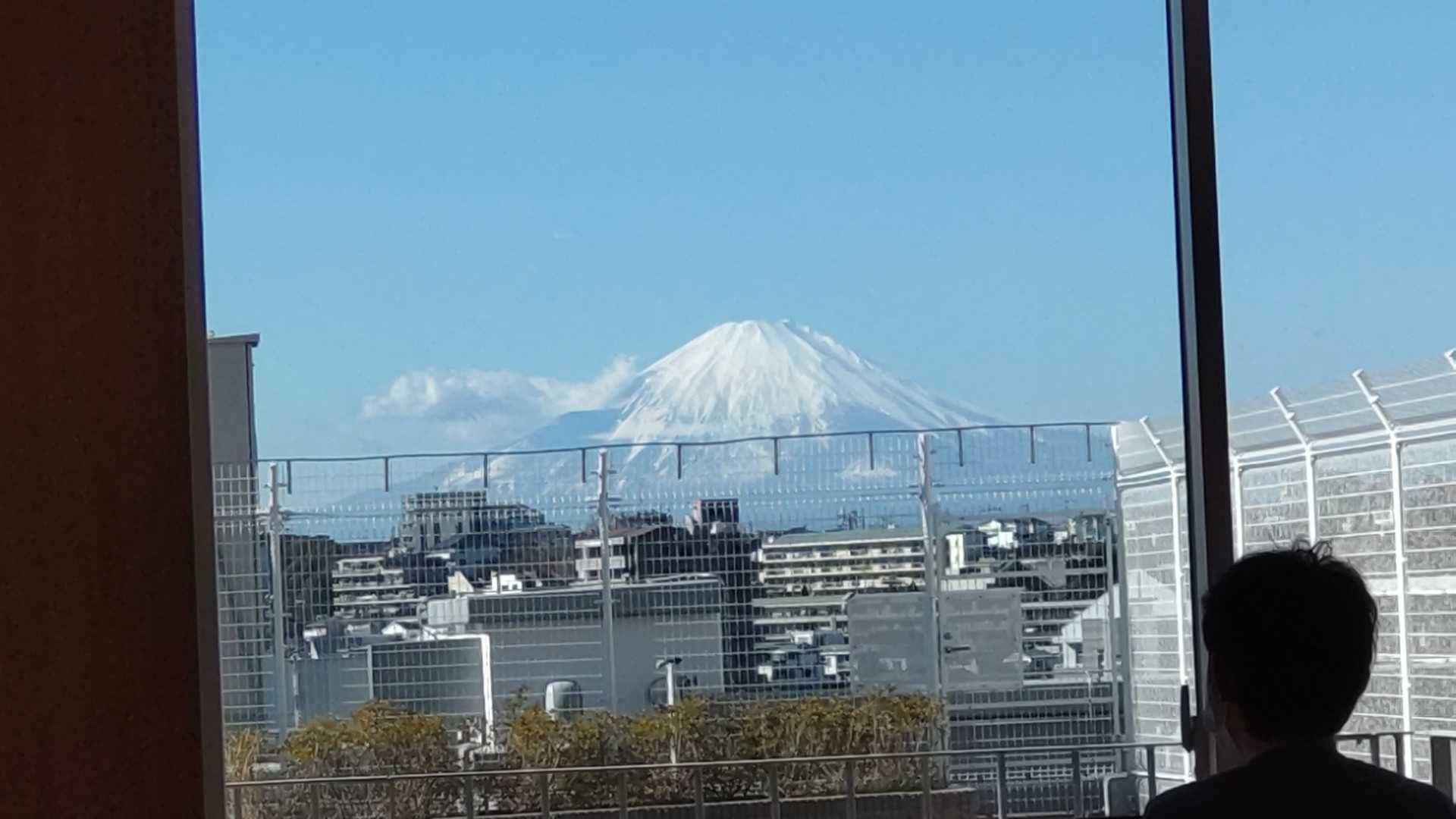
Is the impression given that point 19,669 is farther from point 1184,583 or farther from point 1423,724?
point 1423,724

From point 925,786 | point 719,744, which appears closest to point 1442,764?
point 925,786

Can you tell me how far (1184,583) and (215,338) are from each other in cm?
236

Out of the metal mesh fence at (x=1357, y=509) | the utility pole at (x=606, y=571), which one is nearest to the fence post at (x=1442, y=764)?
the metal mesh fence at (x=1357, y=509)

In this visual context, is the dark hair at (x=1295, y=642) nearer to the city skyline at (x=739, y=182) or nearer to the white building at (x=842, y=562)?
the city skyline at (x=739, y=182)

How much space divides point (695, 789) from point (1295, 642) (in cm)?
289

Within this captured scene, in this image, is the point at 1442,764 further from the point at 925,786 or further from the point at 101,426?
the point at 101,426

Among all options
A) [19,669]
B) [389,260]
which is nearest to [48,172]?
[19,669]

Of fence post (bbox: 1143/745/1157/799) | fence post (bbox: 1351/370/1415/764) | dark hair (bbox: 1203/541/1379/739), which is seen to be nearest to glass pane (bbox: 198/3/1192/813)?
fence post (bbox: 1143/745/1157/799)

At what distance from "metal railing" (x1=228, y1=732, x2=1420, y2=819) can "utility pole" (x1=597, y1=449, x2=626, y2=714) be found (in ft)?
0.71

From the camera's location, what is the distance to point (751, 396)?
359 cm

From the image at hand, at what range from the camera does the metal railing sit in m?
3.41

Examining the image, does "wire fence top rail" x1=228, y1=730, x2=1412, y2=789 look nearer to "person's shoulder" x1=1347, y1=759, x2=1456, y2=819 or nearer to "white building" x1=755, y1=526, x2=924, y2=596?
"white building" x1=755, y1=526, x2=924, y2=596

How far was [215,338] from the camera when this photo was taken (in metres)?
3.55

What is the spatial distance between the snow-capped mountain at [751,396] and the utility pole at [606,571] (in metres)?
0.08
